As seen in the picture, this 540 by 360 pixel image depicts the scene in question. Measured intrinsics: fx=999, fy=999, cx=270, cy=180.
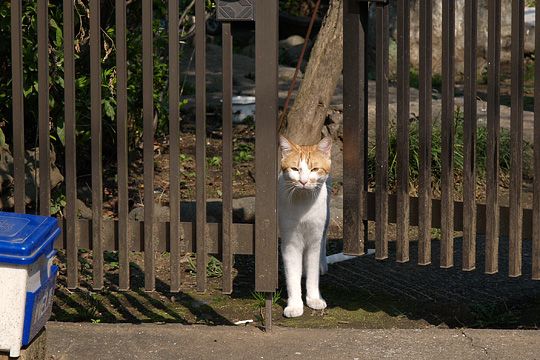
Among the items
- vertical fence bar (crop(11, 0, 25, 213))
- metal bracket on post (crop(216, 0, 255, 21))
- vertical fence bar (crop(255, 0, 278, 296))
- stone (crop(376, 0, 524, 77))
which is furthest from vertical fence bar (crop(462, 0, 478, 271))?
stone (crop(376, 0, 524, 77))

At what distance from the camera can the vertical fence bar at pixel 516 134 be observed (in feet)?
15.4

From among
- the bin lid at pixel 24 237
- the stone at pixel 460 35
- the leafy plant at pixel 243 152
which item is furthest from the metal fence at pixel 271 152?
the stone at pixel 460 35

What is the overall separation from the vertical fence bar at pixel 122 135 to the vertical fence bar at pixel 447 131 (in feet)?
5.00

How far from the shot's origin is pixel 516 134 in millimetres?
4754

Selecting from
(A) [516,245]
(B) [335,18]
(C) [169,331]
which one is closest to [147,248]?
(C) [169,331]

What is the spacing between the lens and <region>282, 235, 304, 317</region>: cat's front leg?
5.56m

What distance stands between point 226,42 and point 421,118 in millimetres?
1034

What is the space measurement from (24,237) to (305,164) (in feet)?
6.83

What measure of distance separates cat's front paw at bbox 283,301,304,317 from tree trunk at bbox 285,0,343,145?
9.71ft

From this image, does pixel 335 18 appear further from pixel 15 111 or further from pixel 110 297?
pixel 15 111

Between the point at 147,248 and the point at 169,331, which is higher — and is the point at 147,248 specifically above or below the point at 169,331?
above

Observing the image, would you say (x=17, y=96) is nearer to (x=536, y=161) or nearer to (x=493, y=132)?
(x=493, y=132)

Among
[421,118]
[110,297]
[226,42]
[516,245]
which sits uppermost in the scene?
[226,42]

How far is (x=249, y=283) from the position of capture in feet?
20.6
